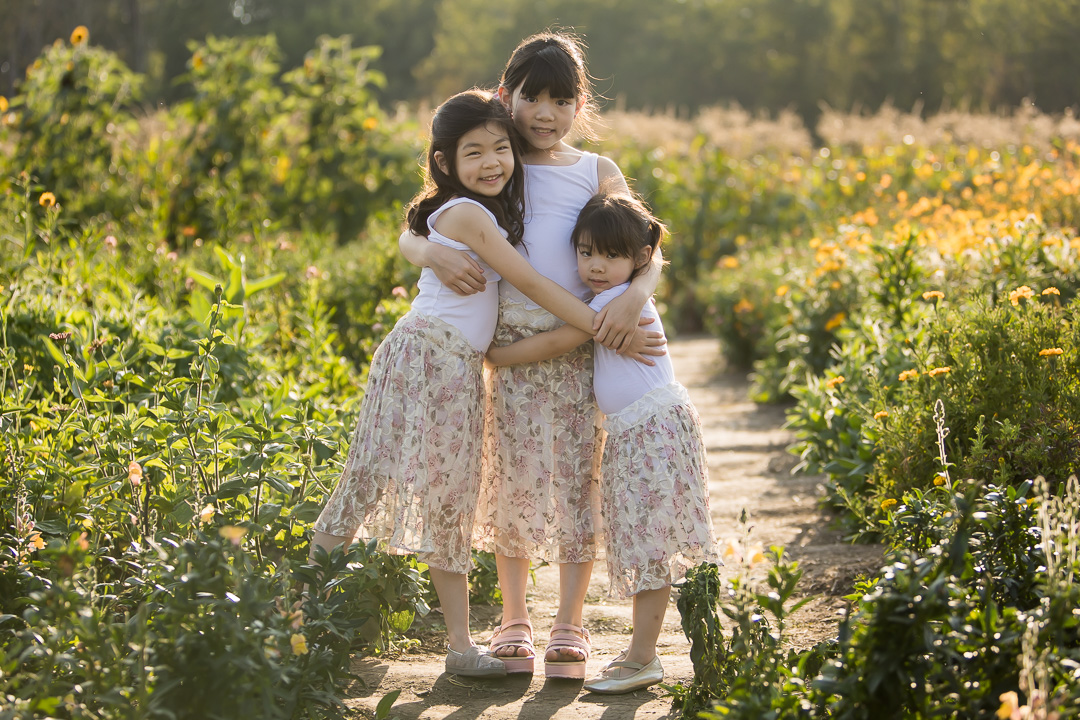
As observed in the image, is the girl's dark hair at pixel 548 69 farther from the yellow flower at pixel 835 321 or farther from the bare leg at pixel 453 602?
the yellow flower at pixel 835 321

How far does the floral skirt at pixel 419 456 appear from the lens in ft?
7.69

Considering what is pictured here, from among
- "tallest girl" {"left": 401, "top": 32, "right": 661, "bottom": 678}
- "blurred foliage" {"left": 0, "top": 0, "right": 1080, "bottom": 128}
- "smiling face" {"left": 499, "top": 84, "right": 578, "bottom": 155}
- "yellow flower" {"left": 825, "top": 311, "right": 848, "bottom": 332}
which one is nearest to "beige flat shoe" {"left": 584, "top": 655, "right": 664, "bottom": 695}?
"tallest girl" {"left": 401, "top": 32, "right": 661, "bottom": 678}

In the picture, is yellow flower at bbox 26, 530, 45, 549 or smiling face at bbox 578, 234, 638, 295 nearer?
yellow flower at bbox 26, 530, 45, 549

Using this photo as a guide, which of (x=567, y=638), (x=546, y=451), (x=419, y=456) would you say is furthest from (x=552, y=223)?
(x=567, y=638)

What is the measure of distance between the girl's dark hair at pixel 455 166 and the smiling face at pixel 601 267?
0.18 m

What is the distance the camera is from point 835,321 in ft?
15.8

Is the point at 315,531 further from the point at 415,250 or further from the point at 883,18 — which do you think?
the point at 883,18

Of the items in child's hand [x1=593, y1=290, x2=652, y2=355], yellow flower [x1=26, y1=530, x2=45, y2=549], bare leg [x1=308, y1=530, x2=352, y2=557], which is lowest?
bare leg [x1=308, y1=530, x2=352, y2=557]

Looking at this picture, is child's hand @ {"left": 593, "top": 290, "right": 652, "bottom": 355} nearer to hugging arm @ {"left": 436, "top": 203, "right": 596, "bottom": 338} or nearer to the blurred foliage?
hugging arm @ {"left": 436, "top": 203, "right": 596, "bottom": 338}

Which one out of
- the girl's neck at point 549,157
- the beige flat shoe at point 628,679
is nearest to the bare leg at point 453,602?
the beige flat shoe at point 628,679

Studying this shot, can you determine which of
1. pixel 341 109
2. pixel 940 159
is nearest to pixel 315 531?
pixel 341 109

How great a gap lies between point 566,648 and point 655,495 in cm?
45

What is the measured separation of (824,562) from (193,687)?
6.87ft

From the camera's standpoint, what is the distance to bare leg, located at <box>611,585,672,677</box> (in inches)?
90.5
